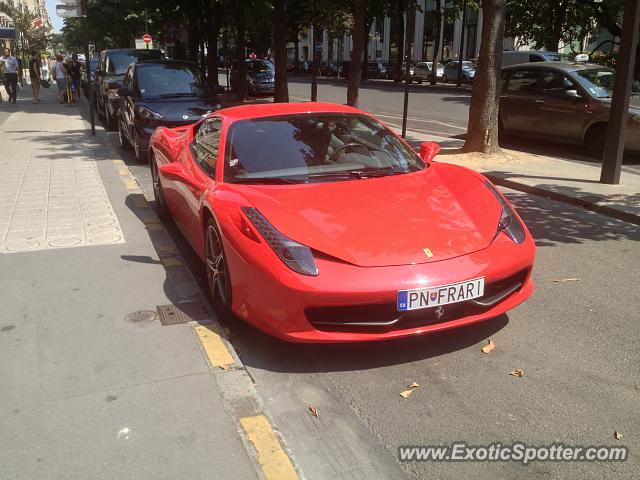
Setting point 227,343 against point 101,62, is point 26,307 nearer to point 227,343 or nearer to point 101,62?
point 227,343

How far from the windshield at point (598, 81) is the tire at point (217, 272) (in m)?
9.26

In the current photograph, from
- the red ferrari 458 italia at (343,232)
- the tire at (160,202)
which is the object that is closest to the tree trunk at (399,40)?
the tire at (160,202)

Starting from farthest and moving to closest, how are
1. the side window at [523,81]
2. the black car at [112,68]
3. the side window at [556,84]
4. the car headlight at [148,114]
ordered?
the black car at [112,68], the side window at [523,81], the side window at [556,84], the car headlight at [148,114]

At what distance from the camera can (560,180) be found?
8883mm

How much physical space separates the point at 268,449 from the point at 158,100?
9168mm

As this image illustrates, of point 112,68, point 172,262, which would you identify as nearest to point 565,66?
point 172,262

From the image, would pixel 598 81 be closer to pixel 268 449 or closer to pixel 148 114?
pixel 148 114

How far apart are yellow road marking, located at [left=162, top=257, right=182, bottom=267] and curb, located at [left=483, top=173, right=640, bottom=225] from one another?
4925 millimetres

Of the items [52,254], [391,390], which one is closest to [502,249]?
[391,390]

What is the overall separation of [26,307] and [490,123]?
28.0ft

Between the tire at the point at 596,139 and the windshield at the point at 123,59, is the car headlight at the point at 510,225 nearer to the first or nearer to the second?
the tire at the point at 596,139

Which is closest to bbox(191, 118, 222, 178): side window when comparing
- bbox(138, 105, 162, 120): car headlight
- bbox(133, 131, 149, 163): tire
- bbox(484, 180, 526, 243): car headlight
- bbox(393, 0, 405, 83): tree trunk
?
bbox(484, 180, 526, 243): car headlight

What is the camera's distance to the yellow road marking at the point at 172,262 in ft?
17.7

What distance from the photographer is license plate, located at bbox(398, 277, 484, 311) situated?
10.9 feet
